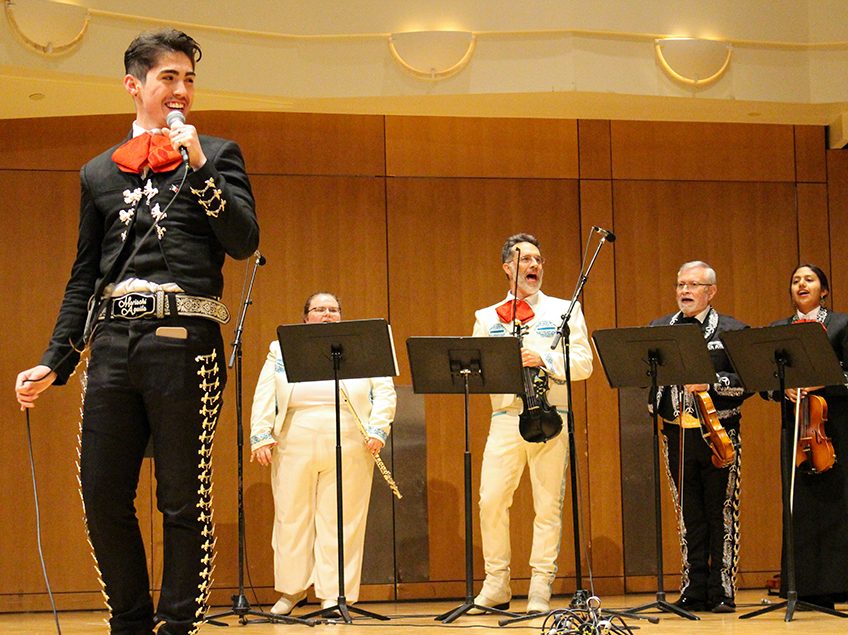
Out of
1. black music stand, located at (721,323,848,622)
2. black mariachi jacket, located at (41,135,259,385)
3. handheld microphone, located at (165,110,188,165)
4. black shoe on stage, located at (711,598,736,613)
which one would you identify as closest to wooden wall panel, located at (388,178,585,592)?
black shoe on stage, located at (711,598,736,613)

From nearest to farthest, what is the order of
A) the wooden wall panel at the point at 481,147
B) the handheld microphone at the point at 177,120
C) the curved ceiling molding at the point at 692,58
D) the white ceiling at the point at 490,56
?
1. the handheld microphone at the point at 177,120
2. the white ceiling at the point at 490,56
3. the curved ceiling molding at the point at 692,58
4. the wooden wall panel at the point at 481,147

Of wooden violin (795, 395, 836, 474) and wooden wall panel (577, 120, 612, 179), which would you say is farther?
wooden wall panel (577, 120, 612, 179)

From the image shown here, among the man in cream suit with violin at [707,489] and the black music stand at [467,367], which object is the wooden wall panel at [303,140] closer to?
the black music stand at [467,367]

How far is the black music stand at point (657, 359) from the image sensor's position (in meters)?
5.05

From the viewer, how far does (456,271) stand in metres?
7.02

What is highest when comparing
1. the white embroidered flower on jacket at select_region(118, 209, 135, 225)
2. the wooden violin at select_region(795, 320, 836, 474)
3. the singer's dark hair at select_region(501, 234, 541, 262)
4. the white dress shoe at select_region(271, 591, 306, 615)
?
the singer's dark hair at select_region(501, 234, 541, 262)

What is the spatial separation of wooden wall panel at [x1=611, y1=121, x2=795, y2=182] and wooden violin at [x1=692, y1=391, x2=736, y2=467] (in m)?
2.16

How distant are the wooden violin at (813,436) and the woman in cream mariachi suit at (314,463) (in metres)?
2.10

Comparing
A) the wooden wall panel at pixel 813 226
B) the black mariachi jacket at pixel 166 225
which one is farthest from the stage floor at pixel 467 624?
the black mariachi jacket at pixel 166 225

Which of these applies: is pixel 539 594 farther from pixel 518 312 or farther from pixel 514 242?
pixel 514 242

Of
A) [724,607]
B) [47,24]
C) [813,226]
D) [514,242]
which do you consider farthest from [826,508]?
[47,24]

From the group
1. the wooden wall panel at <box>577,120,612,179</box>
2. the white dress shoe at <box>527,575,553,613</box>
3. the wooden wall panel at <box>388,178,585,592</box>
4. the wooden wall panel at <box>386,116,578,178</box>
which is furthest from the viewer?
the wooden wall panel at <box>577,120,612,179</box>

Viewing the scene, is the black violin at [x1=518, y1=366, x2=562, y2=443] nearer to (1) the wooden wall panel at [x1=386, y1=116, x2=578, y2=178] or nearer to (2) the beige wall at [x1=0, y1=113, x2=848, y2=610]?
(2) the beige wall at [x1=0, y1=113, x2=848, y2=610]

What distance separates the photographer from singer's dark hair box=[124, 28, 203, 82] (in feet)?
9.45
